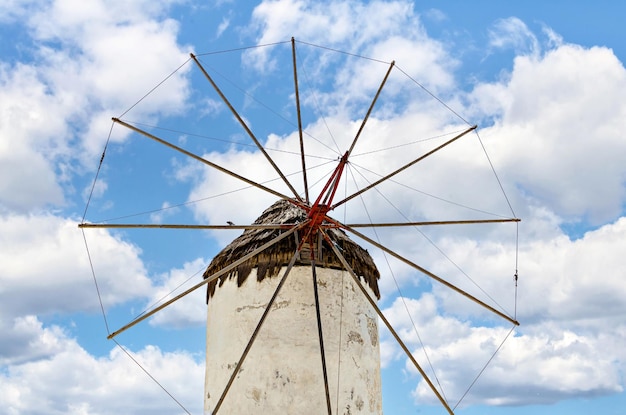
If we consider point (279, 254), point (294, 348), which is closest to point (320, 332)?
point (294, 348)

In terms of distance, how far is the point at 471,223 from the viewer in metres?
11.3

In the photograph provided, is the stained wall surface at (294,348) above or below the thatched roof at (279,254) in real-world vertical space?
below

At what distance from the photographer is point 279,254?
37.6ft

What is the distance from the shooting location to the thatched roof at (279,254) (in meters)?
11.4

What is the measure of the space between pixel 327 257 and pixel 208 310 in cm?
238

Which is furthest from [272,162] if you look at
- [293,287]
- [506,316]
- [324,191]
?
[506,316]

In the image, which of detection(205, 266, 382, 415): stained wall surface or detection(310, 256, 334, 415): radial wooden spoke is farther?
detection(205, 266, 382, 415): stained wall surface

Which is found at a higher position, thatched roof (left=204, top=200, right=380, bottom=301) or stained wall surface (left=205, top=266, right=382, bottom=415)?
thatched roof (left=204, top=200, right=380, bottom=301)

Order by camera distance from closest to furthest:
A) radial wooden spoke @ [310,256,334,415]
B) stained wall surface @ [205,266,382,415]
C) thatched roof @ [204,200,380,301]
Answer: radial wooden spoke @ [310,256,334,415]
stained wall surface @ [205,266,382,415]
thatched roof @ [204,200,380,301]

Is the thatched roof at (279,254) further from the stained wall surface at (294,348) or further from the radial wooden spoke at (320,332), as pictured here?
the radial wooden spoke at (320,332)

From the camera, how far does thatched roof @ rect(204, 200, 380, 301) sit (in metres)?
11.4

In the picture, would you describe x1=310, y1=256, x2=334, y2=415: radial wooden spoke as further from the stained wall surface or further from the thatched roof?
the thatched roof

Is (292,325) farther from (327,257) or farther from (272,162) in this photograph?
(272,162)

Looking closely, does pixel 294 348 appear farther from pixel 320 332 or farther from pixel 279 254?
pixel 279 254
